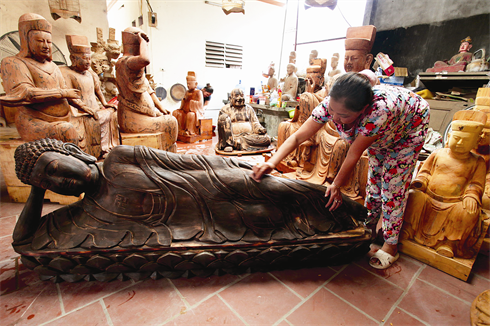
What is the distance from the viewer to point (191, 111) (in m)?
6.38

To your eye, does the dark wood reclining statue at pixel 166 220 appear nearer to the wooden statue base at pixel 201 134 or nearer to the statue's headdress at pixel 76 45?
the statue's headdress at pixel 76 45

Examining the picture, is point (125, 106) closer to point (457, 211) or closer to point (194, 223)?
point (194, 223)

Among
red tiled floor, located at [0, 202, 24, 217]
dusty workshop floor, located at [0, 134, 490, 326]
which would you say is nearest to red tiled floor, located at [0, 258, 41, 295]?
dusty workshop floor, located at [0, 134, 490, 326]

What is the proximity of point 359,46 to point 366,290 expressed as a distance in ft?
8.37

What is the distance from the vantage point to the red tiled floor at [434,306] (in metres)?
1.51

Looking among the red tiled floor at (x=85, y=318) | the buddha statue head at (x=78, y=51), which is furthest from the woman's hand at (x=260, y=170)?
the buddha statue head at (x=78, y=51)

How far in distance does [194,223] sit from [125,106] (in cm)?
256

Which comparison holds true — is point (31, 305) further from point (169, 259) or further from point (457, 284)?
point (457, 284)

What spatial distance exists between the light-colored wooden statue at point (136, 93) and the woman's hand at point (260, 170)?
2.37 metres

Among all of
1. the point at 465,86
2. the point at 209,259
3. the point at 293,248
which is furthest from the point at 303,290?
the point at 465,86

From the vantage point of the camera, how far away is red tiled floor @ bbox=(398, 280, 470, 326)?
1.51 m

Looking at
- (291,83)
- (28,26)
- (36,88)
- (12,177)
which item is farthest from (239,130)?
(291,83)

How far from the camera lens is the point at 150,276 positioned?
1715mm

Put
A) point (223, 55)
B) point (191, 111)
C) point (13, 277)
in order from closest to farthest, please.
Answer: point (13, 277) → point (191, 111) → point (223, 55)
